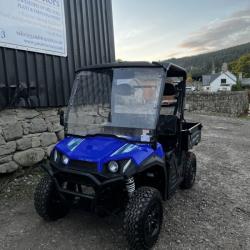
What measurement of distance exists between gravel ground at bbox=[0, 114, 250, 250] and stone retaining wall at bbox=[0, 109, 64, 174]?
11.9 inches

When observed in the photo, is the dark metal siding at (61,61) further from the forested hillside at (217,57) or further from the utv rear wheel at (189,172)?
the forested hillside at (217,57)

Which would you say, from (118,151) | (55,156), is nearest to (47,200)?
(55,156)

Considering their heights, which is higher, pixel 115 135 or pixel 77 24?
pixel 77 24

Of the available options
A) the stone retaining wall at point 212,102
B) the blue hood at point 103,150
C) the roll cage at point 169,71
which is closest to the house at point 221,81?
the stone retaining wall at point 212,102

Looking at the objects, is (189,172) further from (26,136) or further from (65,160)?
(26,136)

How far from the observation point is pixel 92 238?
3.43 metres

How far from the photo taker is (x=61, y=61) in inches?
247

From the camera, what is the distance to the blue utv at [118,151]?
3.05m

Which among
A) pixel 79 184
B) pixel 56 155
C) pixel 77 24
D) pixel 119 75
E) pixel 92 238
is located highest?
pixel 77 24

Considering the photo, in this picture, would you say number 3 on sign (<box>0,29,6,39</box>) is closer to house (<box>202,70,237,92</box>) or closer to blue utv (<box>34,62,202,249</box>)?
blue utv (<box>34,62,202,249</box>)

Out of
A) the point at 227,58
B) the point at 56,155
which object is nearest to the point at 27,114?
the point at 56,155

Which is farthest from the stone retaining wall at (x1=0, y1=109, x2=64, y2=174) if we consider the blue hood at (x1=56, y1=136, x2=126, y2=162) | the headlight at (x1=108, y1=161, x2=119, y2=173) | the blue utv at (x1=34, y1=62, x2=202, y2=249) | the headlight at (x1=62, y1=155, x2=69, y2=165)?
the headlight at (x1=108, y1=161, x2=119, y2=173)

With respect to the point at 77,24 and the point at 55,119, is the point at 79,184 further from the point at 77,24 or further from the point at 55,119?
the point at 77,24

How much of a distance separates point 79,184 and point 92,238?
718 mm
